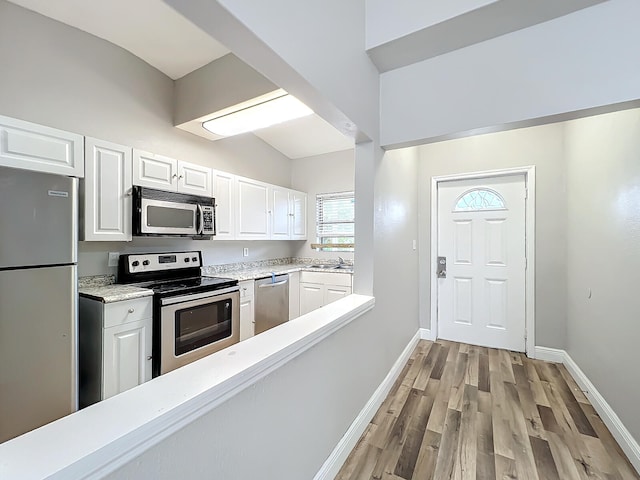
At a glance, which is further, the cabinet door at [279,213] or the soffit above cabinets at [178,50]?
the cabinet door at [279,213]

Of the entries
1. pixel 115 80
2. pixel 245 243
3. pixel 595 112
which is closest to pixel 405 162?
pixel 595 112

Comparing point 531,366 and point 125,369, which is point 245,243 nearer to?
point 125,369

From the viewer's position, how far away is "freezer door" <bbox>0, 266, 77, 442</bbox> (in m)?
1.41

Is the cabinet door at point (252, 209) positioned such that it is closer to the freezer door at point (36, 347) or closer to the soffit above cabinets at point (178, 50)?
the soffit above cabinets at point (178, 50)

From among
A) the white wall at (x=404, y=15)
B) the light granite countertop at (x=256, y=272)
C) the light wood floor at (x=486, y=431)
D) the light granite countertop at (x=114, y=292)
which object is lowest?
the light wood floor at (x=486, y=431)

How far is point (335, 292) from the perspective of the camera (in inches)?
139

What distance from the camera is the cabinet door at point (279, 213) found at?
376 centimetres

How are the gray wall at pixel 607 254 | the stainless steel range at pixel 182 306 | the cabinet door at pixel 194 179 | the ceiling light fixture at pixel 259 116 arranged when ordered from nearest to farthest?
the gray wall at pixel 607 254
the stainless steel range at pixel 182 306
the ceiling light fixture at pixel 259 116
the cabinet door at pixel 194 179

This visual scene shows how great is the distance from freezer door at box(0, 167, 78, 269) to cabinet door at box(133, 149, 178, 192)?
682mm

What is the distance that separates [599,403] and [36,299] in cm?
A: 371

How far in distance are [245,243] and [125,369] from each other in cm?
199

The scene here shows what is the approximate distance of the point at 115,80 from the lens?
2.42 meters

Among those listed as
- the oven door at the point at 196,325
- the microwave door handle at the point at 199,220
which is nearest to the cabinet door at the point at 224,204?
the microwave door handle at the point at 199,220

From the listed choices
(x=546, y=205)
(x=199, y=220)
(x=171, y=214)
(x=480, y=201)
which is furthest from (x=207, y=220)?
(x=546, y=205)
